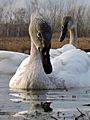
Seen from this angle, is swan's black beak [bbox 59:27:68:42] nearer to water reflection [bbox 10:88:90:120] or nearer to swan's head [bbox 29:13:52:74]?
swan's head [bbox 29:13:52:74]

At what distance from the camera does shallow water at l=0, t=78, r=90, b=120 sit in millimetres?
6734

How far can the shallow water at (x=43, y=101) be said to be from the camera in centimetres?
673

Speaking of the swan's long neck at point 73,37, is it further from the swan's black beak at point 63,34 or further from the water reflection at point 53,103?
the water reflection at point 53,103

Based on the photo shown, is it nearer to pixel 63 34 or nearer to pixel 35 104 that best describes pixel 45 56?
pixel 35 104

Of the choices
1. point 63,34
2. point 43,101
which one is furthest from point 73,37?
point 43,101

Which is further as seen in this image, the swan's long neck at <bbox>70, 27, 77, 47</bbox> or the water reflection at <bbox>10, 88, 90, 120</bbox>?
the swan's long neck at <bbox>70, 27, 77, 47</bbox>

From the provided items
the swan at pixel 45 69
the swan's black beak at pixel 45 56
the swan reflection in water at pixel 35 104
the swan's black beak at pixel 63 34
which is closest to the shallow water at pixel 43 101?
the swan reflection in water at pixel 35 104

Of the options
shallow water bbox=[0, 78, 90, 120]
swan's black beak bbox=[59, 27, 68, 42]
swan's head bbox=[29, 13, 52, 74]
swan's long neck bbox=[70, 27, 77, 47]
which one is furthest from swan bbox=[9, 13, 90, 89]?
swan's long neck bbox=[70, 27, 77, 47]

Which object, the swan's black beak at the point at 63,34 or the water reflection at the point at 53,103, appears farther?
the swan's black beak at the point at 63,34

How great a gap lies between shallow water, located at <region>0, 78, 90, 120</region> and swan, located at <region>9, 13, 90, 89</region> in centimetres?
27

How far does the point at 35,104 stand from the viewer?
8.14m

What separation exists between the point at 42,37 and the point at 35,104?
253 cm

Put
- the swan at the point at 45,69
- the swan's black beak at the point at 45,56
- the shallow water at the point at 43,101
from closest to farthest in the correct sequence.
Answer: the shallow water at the point at 43,101, the swan's black beak at the point at 45,56, the swan at the point at 45,69

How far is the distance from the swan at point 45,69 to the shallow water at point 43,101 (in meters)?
0.27
